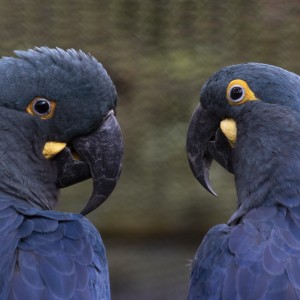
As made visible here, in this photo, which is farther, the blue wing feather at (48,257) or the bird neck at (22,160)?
the bird neck at (22,160)

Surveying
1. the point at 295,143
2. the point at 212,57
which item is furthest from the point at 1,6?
the point at 295,143

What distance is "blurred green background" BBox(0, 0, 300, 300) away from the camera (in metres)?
3.08

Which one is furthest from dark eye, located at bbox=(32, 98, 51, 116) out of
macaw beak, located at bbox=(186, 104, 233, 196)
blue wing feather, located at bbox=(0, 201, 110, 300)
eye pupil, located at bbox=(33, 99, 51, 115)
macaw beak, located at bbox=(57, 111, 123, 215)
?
macaw beak, located at bbox=(186, 104, 233, 196)

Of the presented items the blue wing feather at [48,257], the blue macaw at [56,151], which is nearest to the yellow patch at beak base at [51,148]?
the blue macaw at [56,151]

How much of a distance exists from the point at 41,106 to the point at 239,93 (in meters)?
0.46

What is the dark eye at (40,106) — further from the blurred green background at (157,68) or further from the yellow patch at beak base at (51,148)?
the blurred green background at (157,68)

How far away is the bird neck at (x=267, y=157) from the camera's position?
6.59ft

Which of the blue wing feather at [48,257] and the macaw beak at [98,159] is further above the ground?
the macaw beak at [98,159]

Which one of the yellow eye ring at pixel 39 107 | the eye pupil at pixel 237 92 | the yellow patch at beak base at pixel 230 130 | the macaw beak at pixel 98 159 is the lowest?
the macaw beak at pixel 98 159

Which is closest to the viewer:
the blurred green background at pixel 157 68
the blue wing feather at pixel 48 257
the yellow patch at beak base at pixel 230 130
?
the blue wing feather at pixel 48 257

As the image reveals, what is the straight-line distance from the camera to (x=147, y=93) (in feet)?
10.5

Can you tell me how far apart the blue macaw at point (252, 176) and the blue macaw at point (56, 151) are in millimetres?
235

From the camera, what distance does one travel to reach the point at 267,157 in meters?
2.05

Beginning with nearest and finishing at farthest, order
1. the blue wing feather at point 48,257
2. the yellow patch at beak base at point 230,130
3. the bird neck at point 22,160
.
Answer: the blue wing feather at point 48,257
the bird neck at point 22,160
the yellow patch at beak base at point 230,130
